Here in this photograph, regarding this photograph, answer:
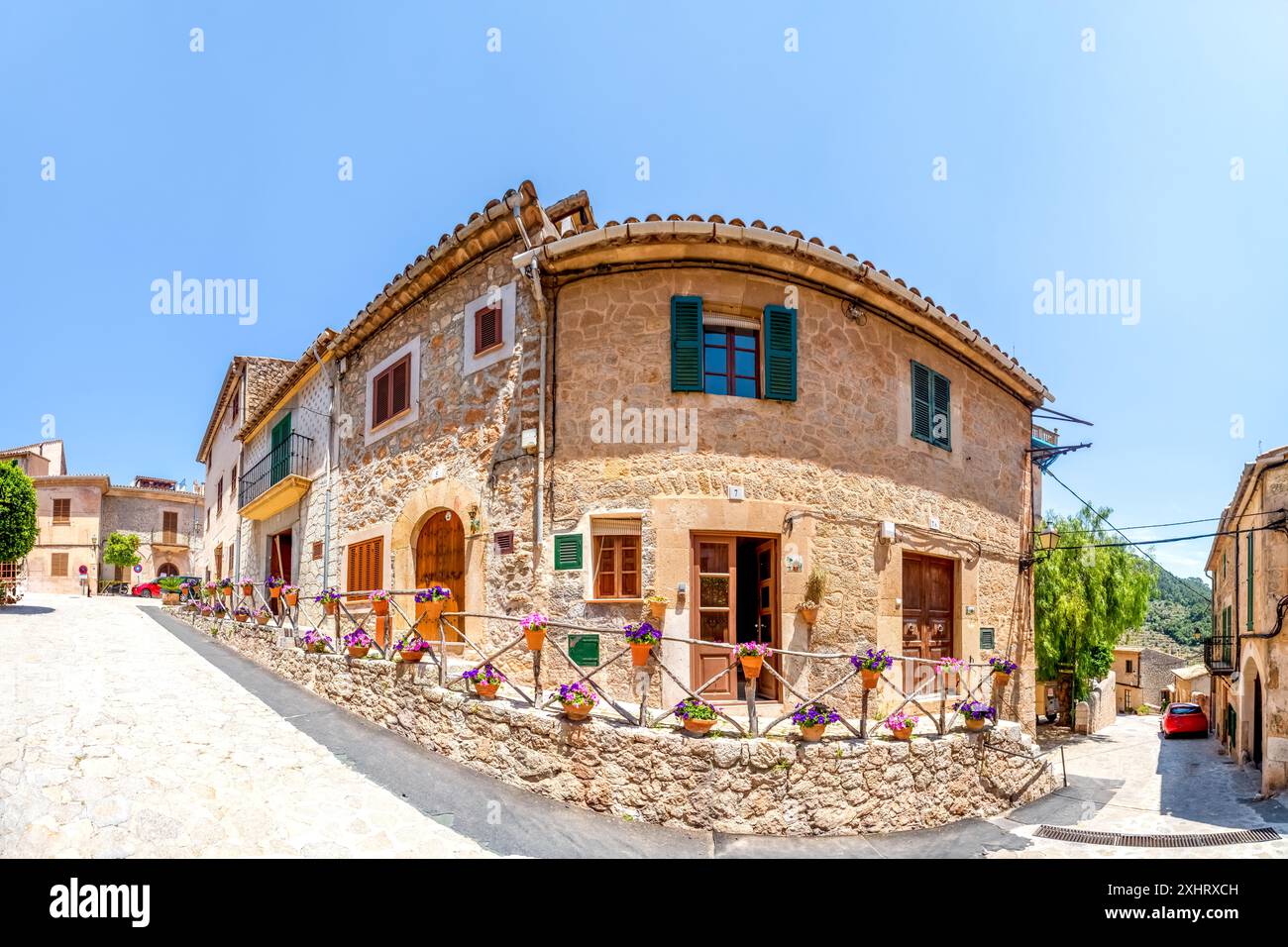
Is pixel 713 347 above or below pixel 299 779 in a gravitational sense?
above

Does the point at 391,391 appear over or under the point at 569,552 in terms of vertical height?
over

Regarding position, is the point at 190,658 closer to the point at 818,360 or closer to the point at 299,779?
the point at 299,779

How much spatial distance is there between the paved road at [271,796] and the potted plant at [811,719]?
0.95 meters

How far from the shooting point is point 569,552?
892 cm

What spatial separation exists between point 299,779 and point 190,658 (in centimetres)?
699

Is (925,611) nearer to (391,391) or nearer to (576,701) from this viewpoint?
(576,701)

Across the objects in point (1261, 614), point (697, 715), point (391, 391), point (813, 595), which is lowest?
point (697, 715)

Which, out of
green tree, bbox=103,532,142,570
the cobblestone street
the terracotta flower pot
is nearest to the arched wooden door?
the cobblestone street

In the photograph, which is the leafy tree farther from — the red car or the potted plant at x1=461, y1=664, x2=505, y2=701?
the red car

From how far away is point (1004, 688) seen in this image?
12.5 meters

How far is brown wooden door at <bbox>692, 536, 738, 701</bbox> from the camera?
879cm

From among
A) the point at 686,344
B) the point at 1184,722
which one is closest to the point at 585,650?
the point at 686,344

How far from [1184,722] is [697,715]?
30.8m
